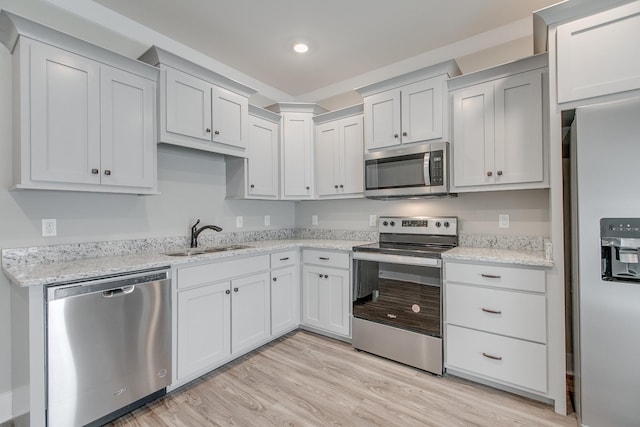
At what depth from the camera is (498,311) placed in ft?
6.87

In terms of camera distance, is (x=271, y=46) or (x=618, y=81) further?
(x=271, y=46)

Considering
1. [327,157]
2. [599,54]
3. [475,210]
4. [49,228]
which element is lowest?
[49,228]

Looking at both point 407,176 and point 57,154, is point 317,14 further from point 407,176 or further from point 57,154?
point 57,154

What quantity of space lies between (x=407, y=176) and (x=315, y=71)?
1.67m

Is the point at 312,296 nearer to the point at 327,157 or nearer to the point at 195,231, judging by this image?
the point at 195,231

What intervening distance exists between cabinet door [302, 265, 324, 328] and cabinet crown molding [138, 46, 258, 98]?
1.95m

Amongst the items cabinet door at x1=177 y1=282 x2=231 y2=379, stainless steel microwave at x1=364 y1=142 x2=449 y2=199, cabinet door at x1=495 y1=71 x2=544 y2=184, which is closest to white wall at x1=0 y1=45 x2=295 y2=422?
cabinet door at x1=177 y1=282 x2=231 y2=379

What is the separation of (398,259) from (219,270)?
1.48 meters

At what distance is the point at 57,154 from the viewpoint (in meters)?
1.80

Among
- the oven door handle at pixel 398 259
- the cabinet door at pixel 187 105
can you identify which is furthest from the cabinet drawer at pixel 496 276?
the cabinet door at pixel 187 105


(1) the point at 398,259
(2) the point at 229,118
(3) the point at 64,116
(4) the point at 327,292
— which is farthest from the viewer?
(4) the point at 327,292

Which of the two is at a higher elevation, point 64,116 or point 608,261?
point 64,116

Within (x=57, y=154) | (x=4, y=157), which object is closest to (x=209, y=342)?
(x=57, y=154)

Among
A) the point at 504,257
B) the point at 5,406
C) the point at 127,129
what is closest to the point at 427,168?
the point at 504,257
